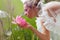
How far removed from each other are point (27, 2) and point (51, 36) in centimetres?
22

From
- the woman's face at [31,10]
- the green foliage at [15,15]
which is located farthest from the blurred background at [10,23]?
the woman's face at [31,10]

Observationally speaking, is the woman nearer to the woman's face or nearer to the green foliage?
the woman's face

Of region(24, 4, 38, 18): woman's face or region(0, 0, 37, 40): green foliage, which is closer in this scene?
region(24, 4, 38, 18): woman's face

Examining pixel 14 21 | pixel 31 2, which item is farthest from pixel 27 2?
pixel 14 21

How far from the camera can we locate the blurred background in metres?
0.90

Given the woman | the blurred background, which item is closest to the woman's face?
the woman

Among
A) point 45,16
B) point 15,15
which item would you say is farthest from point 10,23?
point 45,16

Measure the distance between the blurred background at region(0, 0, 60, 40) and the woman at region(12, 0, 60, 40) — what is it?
127 millimetres

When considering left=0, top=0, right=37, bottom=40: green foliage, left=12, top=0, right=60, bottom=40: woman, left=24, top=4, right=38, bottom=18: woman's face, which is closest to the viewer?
left=12, top=0, right=60, bottom=40: woman

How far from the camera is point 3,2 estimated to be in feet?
3.41

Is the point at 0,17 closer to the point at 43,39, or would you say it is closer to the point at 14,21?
the point at 14,21

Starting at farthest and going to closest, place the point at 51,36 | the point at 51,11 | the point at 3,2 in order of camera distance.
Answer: the point at 3,2, the point at 51,36, the point at 51,11

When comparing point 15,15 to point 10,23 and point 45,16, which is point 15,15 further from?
point 45,16

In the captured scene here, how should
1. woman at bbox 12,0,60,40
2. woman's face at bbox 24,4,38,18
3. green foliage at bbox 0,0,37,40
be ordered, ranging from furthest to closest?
1. green foliage at bbox 0,0,37,40
2. woman's face at bbox 24,4,38,18
3. woman at bbox 12,0,60,40
